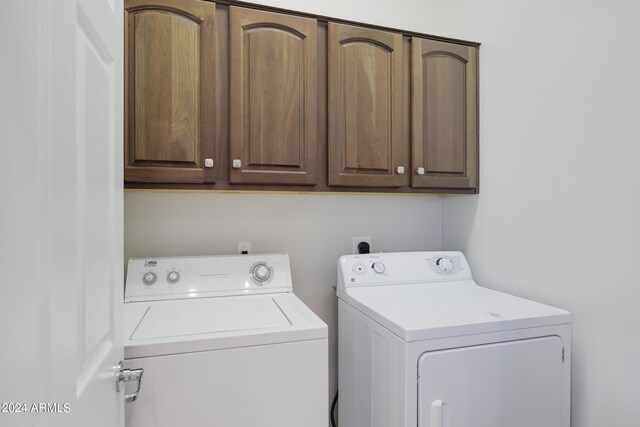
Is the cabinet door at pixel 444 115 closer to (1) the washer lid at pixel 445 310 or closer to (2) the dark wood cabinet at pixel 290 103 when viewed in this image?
(2) the dark wood cabinet at pixel 290 103

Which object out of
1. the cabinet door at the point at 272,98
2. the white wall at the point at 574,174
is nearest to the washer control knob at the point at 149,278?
the cabinet door at the point at 272,98

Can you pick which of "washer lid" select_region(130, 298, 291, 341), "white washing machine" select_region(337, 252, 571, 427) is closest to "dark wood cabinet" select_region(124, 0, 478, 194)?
"washer lid" select_region(130, 298, 291, 341)

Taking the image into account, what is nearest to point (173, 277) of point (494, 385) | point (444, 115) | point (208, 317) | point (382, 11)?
point (208, 317)

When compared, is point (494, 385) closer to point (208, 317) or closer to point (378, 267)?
point (378, 267)

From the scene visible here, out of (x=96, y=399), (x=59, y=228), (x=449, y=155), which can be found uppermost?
(x=449, y=155)

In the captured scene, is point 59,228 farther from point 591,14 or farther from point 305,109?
point 591,14

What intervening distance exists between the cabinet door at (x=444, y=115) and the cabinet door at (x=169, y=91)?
3.30 feet

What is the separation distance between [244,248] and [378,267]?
0.72 m

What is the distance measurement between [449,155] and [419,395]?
119cm

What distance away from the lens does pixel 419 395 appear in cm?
115

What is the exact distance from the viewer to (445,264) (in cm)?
188

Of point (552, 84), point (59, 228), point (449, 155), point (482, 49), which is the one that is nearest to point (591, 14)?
point (552, 84)

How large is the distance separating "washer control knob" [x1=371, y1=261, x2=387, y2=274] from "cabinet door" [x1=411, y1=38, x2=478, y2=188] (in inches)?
17.7

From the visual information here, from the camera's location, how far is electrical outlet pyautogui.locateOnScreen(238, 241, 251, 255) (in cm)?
181
